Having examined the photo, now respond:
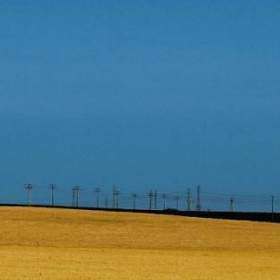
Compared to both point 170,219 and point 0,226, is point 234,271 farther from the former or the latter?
point 170,219

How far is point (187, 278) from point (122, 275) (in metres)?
2.46

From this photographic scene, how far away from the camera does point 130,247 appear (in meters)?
57.1

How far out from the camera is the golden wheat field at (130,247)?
38562mm

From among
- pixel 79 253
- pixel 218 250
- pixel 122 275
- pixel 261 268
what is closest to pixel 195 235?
pixel 218 250

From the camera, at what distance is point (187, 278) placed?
36.1 meters

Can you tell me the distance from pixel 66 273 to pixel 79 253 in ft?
41.1

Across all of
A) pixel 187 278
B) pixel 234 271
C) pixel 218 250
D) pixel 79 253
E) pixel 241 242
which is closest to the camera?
pixel 187 278

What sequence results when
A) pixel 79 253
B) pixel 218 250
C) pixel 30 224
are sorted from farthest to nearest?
pixel 30 224, pixel 218 250, pixel 79 253

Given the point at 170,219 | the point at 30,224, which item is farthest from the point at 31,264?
the point at 170,219

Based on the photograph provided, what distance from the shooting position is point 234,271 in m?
40.5

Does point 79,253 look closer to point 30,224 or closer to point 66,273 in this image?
point 66,273

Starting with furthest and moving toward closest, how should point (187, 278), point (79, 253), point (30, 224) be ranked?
point (30, 224) < point (79, 253) < point (187, 278)

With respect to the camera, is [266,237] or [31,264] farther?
[266,237]

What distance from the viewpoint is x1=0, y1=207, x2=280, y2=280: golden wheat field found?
127ft
